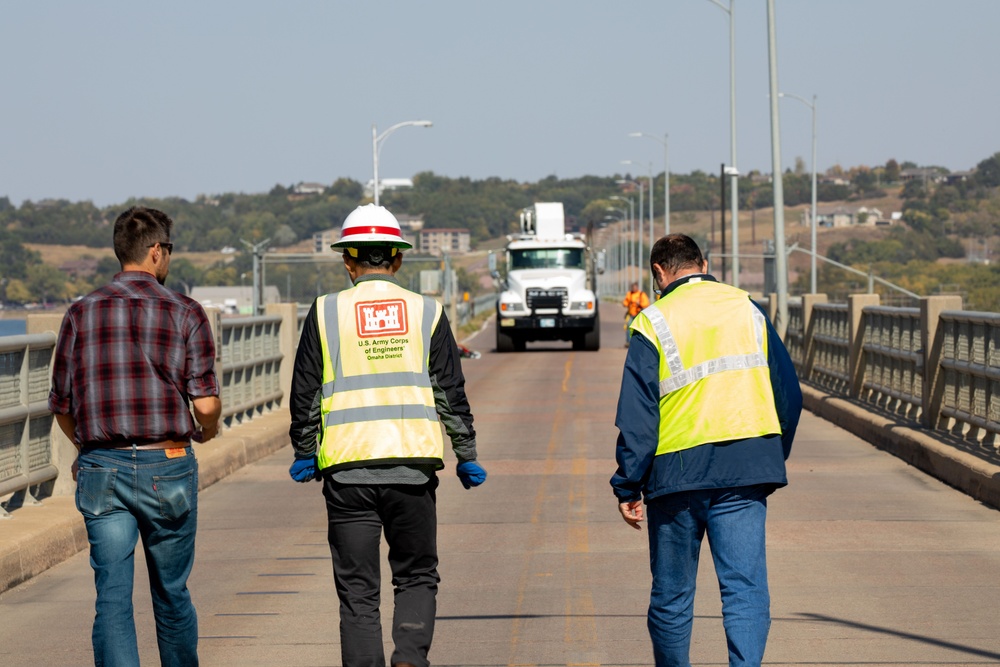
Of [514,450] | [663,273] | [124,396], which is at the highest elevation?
[663,273]

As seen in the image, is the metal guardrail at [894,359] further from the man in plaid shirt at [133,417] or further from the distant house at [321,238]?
the distant house at [321,238]

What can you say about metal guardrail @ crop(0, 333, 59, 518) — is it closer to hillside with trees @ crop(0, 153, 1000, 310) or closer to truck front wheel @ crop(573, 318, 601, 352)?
truck front wheel @ crop(573, 318, 601, 352)

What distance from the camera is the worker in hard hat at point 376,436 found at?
554 centimetres

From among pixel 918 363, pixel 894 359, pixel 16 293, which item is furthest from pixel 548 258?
pixel 16 293

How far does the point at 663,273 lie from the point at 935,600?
11.0ft

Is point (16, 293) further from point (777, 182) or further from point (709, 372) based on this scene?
point (709, 372)

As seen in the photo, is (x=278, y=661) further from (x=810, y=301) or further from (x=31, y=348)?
(x=810, y=301)

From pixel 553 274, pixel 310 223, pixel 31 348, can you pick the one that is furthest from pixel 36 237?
pixel 31 348

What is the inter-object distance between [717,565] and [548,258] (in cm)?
3665

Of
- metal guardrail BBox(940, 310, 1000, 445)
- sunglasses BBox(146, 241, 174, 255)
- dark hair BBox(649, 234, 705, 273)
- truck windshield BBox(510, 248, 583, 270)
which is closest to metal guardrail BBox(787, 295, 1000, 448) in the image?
metal guardrail BBox(940, 310, 1000, 445)

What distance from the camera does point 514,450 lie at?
16312 millimetres

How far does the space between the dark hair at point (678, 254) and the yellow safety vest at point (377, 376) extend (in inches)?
37.0

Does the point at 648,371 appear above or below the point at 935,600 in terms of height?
above

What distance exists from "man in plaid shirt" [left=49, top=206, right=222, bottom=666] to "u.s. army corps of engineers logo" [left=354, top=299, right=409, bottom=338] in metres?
0.57
